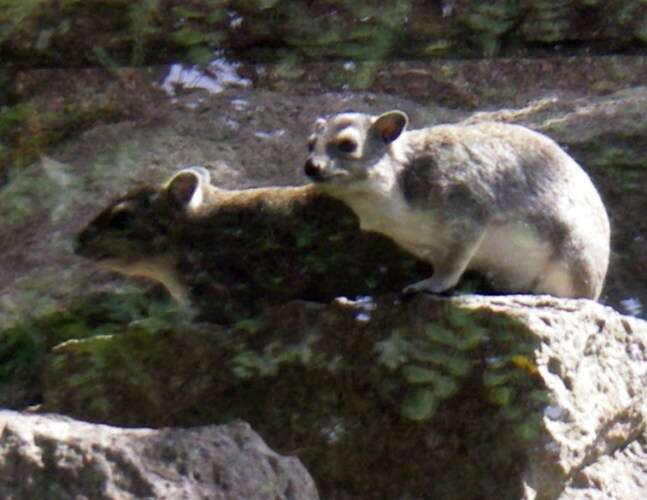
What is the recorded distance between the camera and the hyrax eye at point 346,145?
23.9 feet

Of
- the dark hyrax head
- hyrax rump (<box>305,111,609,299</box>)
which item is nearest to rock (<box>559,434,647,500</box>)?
hyrax rump (<box>305,111,609,299</box>)

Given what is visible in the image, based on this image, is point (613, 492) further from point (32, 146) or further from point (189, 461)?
point (32, 146)

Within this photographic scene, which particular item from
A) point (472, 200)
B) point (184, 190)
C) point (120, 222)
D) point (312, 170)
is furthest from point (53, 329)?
point (472, 200)

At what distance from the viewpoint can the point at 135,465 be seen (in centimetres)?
575

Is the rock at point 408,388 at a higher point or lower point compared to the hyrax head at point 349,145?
lower

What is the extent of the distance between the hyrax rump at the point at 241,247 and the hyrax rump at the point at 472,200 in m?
0.38

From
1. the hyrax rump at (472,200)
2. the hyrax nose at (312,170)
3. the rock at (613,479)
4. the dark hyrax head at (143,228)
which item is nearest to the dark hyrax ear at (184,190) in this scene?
the dark hyrax head at (143,228)

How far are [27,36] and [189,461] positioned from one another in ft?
15.9

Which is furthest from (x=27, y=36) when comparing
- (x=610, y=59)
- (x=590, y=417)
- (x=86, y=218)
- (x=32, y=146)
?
(x=590, y=417)

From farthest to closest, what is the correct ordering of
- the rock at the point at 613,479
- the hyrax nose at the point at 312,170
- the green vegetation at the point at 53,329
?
the green vegetation at the point at 53,329 → the rock at the point at 613,479 → the hyrax nose at the point at 312,170

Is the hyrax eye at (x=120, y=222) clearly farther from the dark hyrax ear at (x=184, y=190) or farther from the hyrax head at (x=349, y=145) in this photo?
the hyrax head at (x=349, y=145)

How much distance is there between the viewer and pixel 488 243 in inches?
300

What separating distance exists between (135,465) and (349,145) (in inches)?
80.7

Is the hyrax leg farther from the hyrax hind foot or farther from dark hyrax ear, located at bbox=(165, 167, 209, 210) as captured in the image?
dark hyrax ear, located at bbox=(165, 167, 209, 210)
